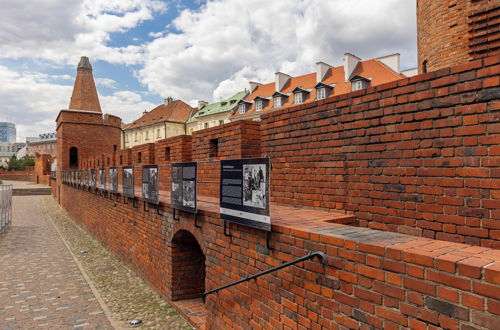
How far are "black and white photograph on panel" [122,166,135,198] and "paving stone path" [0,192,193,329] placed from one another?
1762 mm

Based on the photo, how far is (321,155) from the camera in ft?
12.6

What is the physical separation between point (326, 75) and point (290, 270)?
99.9 ft

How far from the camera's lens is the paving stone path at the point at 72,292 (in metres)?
5.23

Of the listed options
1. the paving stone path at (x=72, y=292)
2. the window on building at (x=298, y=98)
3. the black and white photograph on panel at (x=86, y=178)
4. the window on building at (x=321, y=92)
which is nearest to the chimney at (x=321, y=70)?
the window on building at (x=298, y=98)

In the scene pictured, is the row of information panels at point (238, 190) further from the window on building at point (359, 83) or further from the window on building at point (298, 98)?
the window on building at point (298, 98)

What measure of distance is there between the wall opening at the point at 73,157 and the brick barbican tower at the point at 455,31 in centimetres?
2421

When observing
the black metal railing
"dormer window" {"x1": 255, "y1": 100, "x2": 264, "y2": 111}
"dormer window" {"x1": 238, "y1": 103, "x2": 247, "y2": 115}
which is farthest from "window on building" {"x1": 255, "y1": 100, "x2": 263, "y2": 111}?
the black metal railing

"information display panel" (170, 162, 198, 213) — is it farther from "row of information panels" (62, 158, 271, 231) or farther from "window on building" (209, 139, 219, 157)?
"window on building" (209, 139, 219, 157)

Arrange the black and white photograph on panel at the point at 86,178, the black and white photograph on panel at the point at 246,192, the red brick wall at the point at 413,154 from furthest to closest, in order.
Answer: the black and white photograph on panel at the point at 86,178
the black and white photograph on panel at the point at 246,192
the red brick wall at the point at 413,154

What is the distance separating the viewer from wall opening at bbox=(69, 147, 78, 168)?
24.4 metres

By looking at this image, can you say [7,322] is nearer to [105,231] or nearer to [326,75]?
[105,231]

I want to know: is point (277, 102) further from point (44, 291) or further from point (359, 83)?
point (44, 291)

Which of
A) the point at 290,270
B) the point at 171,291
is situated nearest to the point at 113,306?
the point at 171,291

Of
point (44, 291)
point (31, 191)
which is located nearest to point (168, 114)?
point (31, 191)
